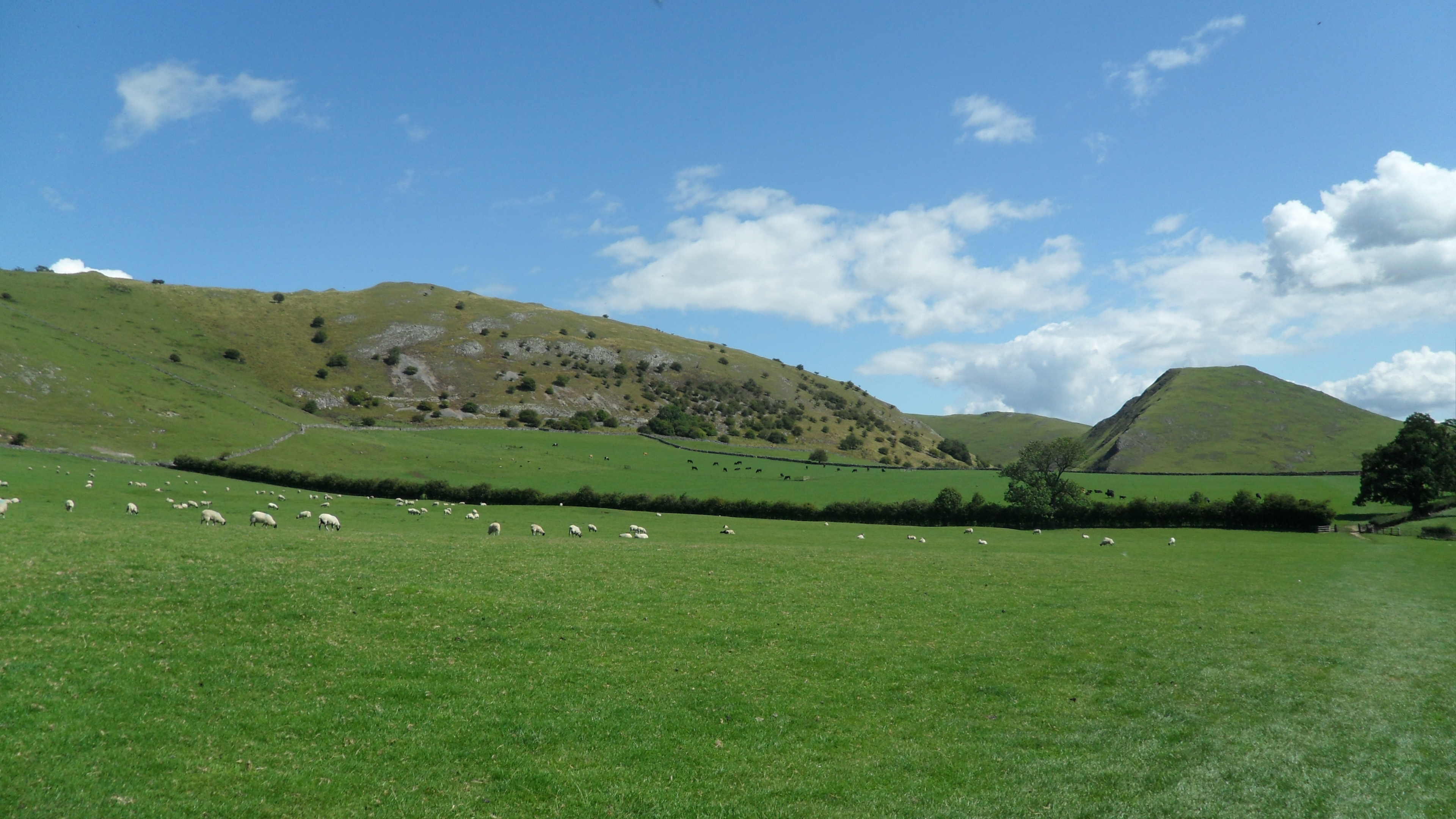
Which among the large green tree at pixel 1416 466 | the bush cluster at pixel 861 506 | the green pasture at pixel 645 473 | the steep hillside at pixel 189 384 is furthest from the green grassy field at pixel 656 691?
the steep hillside at pixel 189 384

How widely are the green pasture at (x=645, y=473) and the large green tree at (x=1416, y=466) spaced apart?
7.19 metres

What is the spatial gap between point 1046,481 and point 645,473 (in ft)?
191

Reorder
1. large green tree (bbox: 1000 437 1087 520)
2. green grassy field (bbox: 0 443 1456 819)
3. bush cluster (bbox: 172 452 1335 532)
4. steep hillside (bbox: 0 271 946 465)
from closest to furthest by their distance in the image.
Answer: green grassy field (bbox: 0 443 1456 819) < bush cluster (bbox: 172 452 1335 532) < large green tree (bbox: 1000 437 1087 520) < steep hillside (bbox: 0 271 946 465)

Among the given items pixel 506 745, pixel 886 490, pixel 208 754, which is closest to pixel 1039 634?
pixel 506 745

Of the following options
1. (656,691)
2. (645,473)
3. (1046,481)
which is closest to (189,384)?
(645,473)

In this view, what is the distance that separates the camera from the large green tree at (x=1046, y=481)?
84062 mm

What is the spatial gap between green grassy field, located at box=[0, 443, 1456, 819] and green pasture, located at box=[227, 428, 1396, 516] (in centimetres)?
6242

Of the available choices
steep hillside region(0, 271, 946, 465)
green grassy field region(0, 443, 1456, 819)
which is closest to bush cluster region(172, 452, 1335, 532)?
steep hillside region(0, 271, 946, 465)

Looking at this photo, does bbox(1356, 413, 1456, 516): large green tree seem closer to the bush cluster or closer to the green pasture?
the green pasture

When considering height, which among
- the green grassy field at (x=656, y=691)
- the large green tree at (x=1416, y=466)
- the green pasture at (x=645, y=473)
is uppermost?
the large green tree at (x=1416, y=466)

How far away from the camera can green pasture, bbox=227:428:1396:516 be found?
9088cm

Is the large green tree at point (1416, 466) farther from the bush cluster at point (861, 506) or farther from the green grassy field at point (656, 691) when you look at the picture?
the green grassy field at point (656, 691)

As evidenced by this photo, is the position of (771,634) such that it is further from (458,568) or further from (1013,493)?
(1013,493)

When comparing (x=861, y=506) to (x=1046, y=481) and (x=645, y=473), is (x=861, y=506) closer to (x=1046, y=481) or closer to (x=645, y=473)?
(x=1046, y=481)
